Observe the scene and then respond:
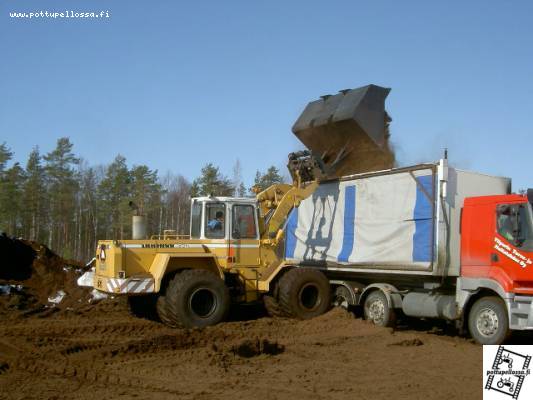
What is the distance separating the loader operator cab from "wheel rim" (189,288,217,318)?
1.39 meters

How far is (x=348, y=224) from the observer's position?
42.8ft

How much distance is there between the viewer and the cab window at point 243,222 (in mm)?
12820

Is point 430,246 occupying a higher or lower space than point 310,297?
higher

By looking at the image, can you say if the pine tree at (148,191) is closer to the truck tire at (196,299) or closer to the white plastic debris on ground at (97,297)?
the white plastic debris on ground at (97,297)

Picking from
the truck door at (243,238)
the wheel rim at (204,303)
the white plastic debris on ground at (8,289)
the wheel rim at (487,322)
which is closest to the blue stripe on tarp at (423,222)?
the wheel rim at (487,322)

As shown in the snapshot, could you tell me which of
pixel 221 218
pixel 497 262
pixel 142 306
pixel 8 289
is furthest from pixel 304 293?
pixel 8 289

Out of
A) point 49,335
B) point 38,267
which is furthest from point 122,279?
point 38,267

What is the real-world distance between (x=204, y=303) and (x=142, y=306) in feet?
7.00

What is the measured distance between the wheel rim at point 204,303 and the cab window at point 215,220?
1.41m

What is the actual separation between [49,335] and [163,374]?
3.71 metres

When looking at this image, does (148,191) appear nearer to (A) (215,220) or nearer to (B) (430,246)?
(A) (215,220)

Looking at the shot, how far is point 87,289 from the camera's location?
17.0 m

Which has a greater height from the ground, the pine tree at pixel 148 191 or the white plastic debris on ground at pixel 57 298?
the pine tree at pixel 148 191

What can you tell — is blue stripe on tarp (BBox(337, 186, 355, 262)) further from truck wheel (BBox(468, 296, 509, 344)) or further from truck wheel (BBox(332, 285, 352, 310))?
truck wheel (BBox(468, 296, 509, 344))
